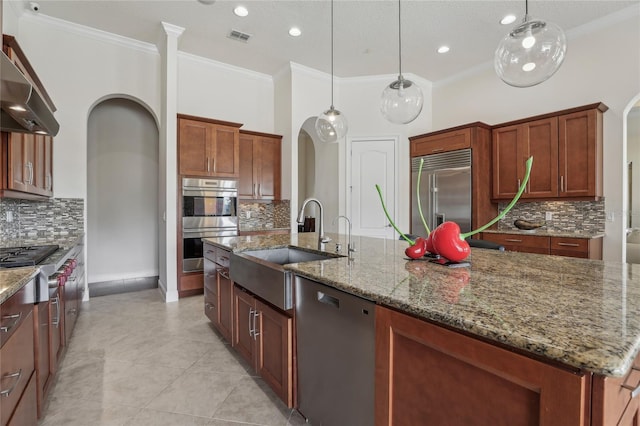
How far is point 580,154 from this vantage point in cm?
362

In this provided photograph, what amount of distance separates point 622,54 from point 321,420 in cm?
494

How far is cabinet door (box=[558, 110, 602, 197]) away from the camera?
3.52 m

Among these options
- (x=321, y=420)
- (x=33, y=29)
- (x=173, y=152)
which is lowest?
(x=321, y=420)

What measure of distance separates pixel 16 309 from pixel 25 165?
1795mm

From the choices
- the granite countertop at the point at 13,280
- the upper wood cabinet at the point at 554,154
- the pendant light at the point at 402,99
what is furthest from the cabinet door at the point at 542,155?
the granite countertop at the point at 13,280

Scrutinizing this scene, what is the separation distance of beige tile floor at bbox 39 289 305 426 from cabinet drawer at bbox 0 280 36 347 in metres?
0.82

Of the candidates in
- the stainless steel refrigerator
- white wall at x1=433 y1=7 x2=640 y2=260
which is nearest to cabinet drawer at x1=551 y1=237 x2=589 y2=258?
white wall at x1=433 y1=7 x2=640 y2=260

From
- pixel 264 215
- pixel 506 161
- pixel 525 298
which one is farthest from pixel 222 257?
pixel 506 161

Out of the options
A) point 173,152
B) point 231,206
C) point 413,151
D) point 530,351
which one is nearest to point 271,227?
point 231,206

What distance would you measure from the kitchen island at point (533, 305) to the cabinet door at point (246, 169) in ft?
11.2

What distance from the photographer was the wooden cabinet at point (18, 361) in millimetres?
1143

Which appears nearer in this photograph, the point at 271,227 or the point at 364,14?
the point at 364,14

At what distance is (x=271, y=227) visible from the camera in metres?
5.33

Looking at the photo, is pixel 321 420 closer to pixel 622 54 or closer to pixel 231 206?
pixel 231 206
